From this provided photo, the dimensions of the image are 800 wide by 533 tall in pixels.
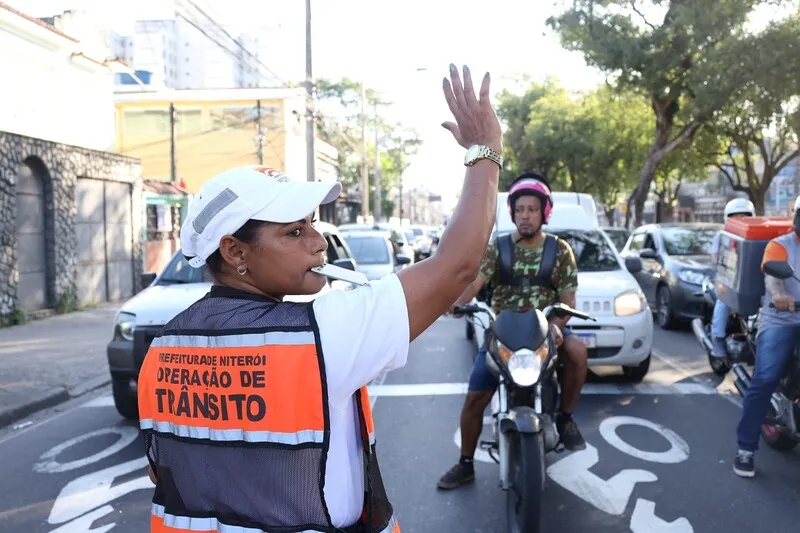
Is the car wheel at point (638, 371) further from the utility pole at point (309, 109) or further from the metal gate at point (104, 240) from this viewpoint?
the utility pole at point (309, 109)

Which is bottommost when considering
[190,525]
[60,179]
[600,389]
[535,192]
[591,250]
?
[600,389]

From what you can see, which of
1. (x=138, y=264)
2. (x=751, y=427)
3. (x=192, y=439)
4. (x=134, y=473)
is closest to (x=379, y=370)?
(x=192, y=439)

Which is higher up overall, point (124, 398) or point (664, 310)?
point (664, 310)

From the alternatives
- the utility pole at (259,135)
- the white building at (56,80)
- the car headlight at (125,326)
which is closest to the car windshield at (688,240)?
the car headlight at (125,326)

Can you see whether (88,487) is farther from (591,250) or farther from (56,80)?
(56,80)

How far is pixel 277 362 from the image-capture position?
4.75 ft

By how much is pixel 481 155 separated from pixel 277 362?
668 millimetres

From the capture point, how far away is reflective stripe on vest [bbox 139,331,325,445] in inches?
56.6

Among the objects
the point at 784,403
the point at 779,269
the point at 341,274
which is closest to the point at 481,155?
the point at 341,274

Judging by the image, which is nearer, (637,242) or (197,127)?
(637,242)

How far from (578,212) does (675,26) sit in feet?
42.7

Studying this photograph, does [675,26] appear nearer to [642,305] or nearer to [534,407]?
[642,305]

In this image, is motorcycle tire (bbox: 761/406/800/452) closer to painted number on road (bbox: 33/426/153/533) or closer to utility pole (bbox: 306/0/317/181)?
painted number on road (bbox: 33/426/153/533)

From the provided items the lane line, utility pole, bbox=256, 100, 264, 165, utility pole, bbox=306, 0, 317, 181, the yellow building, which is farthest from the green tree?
the yellow building
